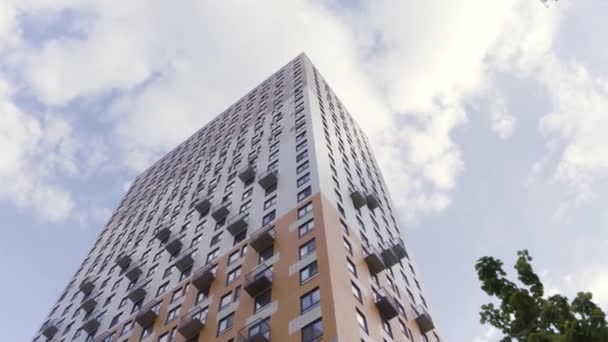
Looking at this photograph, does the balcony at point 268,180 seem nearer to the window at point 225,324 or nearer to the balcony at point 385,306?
the window at point 225,324

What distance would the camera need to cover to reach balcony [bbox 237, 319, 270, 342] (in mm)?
23364

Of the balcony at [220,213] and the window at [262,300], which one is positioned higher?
the balcony at [220,213]

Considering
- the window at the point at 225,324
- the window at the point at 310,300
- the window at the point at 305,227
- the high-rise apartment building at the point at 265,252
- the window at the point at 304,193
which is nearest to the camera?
the window at the point at 310,300

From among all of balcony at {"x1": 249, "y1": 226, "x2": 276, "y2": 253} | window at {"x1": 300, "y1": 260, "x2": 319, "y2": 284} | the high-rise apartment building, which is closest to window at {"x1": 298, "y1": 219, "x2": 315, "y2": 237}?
the high-rise apartment building

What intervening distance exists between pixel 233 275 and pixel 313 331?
10.5 meters

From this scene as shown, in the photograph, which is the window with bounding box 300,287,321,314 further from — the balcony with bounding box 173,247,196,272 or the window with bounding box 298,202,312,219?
the balcony with bounding box 173,247,196,272

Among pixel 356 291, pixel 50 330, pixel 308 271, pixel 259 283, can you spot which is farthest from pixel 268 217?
pixel 50 330

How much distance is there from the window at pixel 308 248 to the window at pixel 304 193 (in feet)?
18.6

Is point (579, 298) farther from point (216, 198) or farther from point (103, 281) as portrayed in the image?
point (103, 281)

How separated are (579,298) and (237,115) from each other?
61.6 meters

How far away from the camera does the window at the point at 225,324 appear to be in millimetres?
27219

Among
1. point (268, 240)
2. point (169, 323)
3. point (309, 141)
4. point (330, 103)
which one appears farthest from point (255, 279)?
point (330, 103)

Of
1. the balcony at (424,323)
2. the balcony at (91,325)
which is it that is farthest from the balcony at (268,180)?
the balcony at (91,325)

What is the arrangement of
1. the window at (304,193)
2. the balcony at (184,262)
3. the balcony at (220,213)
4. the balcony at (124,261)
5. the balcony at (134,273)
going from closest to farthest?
the window at (304,193) → the balcony at (184,262) → the balcony at (220,213) → the balcony at (134,273) → the balcony at (124,261)
